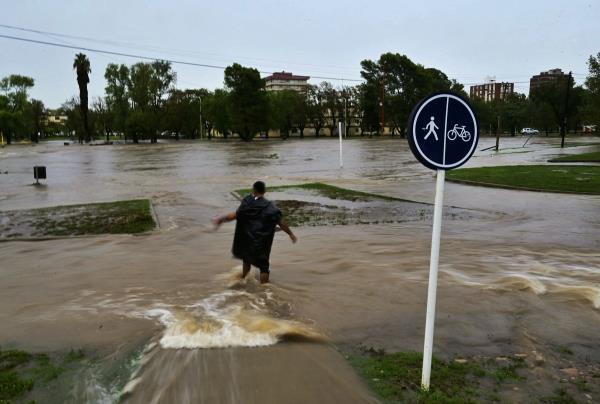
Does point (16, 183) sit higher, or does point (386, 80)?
point (386, 80)

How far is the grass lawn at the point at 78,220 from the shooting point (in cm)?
1146

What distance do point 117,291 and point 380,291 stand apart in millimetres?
3639

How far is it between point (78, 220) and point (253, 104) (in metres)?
77.8

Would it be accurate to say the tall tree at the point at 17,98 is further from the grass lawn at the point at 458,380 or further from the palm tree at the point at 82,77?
the grass lawn at the point at 458,380

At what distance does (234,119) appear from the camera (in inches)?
3467

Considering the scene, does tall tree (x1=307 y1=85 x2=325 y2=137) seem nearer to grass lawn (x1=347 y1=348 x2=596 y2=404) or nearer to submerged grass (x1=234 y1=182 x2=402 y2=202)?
submerged grass (x1=234 y1=182 x2=402 y2=202)

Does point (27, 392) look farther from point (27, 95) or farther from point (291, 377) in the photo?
point (27, 95)

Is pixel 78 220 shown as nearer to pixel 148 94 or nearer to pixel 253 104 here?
pixel 253 104

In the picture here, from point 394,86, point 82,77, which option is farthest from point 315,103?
point 82,77

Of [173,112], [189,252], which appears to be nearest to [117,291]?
[189,252]

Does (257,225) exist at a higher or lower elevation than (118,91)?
lower

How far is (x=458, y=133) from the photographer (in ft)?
13.2

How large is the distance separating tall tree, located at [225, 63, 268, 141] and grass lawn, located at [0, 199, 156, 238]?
73.8 meters

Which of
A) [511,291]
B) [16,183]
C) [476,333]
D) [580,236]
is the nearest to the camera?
[476,333]
